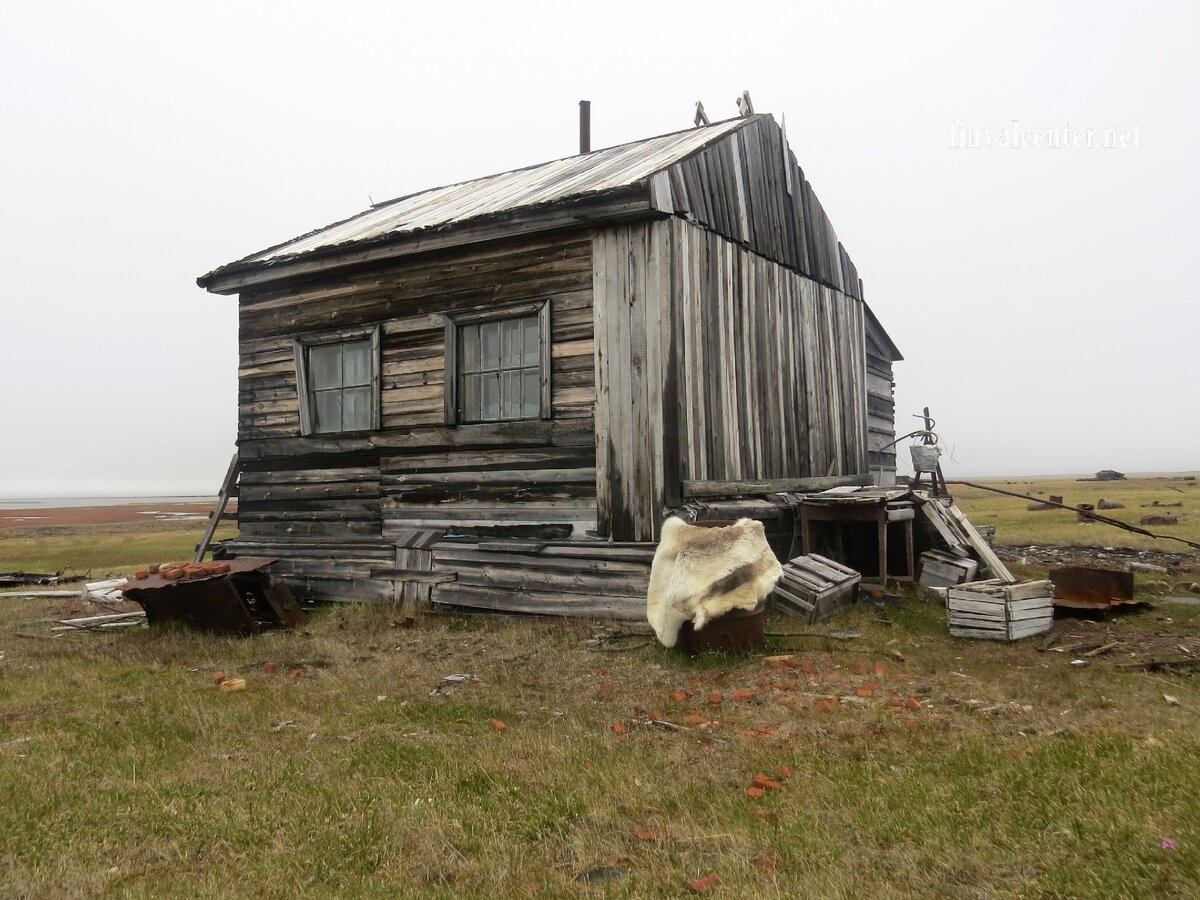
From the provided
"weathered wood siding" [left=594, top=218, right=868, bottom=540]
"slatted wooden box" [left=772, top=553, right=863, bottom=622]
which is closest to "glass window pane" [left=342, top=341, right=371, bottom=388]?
"weathered wood siding" [left=594, top=218, right=868, bottom=540]

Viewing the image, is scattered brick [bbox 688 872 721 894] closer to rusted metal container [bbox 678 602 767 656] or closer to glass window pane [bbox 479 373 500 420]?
rusted metal container [bbox 678 602 767 656]

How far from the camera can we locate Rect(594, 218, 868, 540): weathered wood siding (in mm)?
9031

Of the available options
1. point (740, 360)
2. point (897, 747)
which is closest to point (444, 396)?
point (740, 360)

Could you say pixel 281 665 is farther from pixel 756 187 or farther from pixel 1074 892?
pixel 756 187

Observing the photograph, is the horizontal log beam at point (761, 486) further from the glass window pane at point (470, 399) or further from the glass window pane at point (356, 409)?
the glass window pane at point (356, 409)

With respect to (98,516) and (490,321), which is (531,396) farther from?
(98,516)

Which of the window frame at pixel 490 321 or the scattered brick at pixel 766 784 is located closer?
the scattered brick at pixel 766 784

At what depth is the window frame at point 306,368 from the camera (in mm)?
11086

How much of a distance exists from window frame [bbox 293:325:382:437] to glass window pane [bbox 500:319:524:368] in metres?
2.02

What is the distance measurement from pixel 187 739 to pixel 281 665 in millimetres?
2491

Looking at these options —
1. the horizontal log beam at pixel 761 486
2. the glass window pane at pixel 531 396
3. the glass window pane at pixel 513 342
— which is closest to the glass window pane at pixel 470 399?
the glass window pane at pixel 513 342

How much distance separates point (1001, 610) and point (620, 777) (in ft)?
16.5

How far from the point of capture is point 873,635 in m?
7.92

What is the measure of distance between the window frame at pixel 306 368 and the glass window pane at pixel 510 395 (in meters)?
1.98
